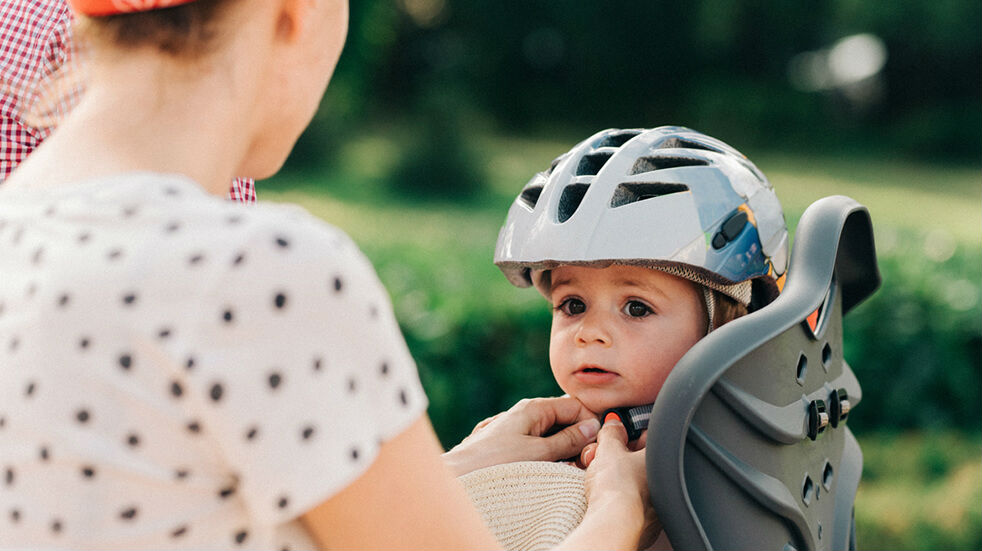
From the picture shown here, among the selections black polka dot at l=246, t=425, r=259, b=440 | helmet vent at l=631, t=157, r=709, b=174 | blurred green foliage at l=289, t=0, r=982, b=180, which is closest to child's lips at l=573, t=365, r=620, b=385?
helmet vent at l=631, t=157, r=709, b=174

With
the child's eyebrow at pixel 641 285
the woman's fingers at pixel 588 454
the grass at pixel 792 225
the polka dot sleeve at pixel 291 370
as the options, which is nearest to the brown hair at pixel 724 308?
the child's eyebrow at pixel 641 285

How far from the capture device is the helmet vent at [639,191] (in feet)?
8.41

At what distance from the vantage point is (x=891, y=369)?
720 centimetres

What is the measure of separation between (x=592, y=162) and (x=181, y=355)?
66.9 inches

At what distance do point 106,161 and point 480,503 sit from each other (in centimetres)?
109

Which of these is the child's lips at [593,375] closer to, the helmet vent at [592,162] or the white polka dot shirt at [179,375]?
the helmet vent at [592,162]

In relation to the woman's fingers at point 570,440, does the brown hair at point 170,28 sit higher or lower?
higher

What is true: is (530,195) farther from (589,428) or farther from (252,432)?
(252,432)

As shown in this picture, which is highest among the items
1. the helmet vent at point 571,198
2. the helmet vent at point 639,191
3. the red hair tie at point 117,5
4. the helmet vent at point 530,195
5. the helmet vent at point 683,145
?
the red hair tie at point 117,5

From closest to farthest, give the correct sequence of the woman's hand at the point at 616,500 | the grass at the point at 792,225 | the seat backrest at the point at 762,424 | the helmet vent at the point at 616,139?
the woman's hand at the point at 616,500
the seat backrest at the point at 762,424
the helmet vent at the point at 616,139
the grass at the point at 792,225

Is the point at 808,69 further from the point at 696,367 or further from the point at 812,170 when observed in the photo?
the point at 696,367

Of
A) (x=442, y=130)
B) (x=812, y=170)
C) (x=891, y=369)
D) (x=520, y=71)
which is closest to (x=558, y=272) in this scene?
(x=891, y=369)

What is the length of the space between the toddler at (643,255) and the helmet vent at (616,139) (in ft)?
0.33

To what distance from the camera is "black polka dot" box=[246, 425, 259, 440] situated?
129 centimetres
